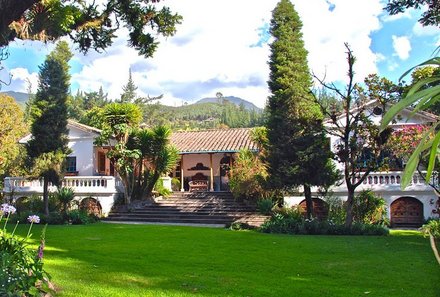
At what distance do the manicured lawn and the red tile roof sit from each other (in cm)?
1487

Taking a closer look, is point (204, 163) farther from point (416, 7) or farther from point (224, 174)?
point (416, 7)

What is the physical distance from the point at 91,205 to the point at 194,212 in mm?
5863

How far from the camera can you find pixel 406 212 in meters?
18.3

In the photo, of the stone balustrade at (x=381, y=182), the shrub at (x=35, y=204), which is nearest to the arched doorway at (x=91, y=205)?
the shrub at (x=35, y=204)

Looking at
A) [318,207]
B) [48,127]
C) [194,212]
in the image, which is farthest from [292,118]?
[48,127]

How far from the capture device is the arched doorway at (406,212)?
18172 mm

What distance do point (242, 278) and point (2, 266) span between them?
3.62 metres

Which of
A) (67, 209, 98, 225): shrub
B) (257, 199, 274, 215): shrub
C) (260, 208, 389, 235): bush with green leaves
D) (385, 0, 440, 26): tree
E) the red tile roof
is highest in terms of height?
(385, 0, 440, 26): tree

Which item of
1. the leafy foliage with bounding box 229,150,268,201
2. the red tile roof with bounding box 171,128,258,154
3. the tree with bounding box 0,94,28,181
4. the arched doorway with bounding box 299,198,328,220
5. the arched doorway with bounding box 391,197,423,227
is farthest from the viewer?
the red tile roof with bounding box 171,128,258,154

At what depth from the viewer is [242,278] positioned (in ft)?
22.2

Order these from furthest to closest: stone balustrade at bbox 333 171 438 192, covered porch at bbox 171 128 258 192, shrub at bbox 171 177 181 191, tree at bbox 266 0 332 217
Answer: covered porch at bbox 171 128 258 192
shrub at bbox 171 177 181 191
stone balustrade at bbox 333 171 438 192
tree at bbox 266 0 332 217

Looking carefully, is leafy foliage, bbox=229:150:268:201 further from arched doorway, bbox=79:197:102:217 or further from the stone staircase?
arched doorway, bbox=79:197:102:217

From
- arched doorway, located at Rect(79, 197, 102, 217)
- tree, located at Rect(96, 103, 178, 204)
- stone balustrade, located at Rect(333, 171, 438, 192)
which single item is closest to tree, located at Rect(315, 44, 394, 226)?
stone balustrade, located at Rect(333, 171, 438, 192)

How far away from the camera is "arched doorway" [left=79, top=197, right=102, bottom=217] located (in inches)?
864
